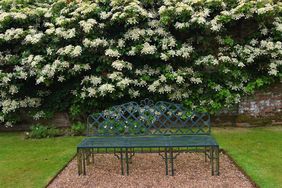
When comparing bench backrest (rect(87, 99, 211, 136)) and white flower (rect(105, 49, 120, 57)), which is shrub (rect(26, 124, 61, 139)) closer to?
bench backrest (rect(87, 99, 211, 136))

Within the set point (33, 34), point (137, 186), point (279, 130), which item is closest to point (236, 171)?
point (137, 186)

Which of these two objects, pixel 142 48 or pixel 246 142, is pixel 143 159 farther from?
pixel 142 48

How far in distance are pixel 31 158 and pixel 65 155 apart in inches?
25.0

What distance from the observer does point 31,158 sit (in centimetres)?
659

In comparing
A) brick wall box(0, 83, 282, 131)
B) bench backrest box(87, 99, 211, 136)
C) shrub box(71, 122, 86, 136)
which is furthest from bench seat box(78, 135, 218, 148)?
brick wall box(0, 83, 282, 131)

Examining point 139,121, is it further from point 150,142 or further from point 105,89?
point 105,89

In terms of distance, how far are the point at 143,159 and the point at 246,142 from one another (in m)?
2.29

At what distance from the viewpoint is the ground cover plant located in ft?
27.3

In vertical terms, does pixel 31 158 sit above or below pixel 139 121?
below

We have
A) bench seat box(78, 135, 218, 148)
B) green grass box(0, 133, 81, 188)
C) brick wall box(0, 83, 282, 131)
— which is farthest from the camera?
brick wall box(0, 83, 282, 131)

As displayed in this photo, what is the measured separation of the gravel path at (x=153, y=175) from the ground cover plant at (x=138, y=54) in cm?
251

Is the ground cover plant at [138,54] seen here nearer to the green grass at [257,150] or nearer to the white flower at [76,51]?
the white flower at [76,51]

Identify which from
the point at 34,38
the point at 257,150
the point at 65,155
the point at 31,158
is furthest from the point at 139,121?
the point at 34,38

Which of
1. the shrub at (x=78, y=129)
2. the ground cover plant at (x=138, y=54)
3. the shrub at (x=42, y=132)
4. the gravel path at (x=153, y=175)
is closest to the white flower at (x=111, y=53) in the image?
the ground cover plant at (x=138, y=54)
